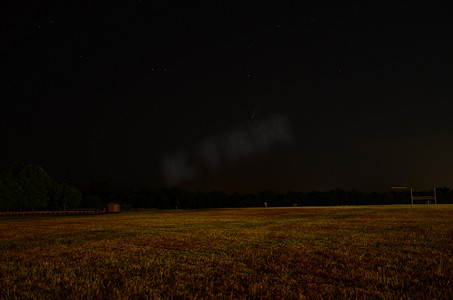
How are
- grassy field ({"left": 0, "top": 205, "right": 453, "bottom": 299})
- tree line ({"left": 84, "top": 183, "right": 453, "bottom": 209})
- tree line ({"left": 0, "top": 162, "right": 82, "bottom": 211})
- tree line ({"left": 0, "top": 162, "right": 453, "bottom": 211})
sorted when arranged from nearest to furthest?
grassy field ({"left": 0, "top": 205, "right": 453, "bottom": 299}) < tree line ({"left": 0, "top": 162, "right": 82, "bottom": 211}) < tree line ({"left": 0, "top": 162, "right": 453, "bottom": 211}) < tree line ({"left": 84, "top": 183, "right": 453, "bottom": 209})

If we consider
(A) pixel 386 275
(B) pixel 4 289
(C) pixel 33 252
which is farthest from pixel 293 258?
(C) pixel 33 252

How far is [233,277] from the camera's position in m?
7.71

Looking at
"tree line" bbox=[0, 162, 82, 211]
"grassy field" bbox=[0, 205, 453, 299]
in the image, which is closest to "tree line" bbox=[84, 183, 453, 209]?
"tree line" bbox=[0, 162, 82, 211]

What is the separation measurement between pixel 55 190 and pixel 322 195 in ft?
352

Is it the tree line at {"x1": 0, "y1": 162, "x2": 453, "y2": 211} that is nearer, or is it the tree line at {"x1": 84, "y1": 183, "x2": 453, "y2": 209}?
the tree line at {"x1": 0, "y1": 162, "x2": 453, "y2": 211}

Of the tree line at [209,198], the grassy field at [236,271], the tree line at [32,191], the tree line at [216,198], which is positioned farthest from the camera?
the tree line at [216,198]

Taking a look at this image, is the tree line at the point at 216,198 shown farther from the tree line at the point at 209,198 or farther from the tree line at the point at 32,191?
the tree line at the point at 32,191

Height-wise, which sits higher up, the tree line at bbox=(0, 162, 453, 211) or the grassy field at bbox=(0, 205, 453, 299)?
the grassy field at bbox=(0, 205, 453, 299)

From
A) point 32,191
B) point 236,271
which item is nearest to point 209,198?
point 32,191

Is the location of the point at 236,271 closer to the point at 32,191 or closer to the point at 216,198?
the point at 32,191

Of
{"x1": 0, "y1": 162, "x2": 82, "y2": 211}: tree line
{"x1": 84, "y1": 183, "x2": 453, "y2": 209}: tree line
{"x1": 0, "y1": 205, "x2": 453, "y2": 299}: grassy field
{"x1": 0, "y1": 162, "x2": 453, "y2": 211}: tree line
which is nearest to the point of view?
{"x1": 0, "y1": 205, "x2": 453, "y2": 299}: grassy field

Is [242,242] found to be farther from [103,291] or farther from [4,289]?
[4,289]


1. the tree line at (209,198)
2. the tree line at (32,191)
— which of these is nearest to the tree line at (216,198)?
the tree line at (209,198)

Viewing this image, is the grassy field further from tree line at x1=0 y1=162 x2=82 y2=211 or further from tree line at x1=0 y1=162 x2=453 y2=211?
tree line at x1=0 y1=162 x2=453 y2=211
